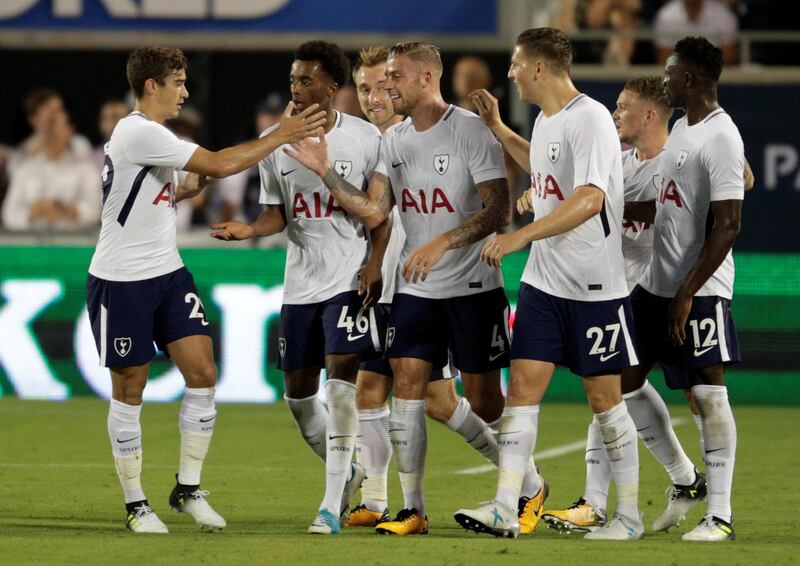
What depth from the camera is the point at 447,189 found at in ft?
23.3

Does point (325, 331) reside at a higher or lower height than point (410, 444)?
higher

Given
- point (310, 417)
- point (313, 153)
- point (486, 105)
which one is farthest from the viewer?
point (310, 417)

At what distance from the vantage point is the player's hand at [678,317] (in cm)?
682

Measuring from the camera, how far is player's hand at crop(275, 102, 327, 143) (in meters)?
7.00

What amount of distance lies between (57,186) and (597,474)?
8040mm

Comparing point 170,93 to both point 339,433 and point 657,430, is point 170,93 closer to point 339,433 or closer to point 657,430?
point 339,433

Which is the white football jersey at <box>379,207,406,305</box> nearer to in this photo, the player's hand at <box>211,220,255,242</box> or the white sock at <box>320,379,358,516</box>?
the white sock at <box>320,379,358,516</box>

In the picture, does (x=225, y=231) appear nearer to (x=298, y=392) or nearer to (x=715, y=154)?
(x=298, y=392)

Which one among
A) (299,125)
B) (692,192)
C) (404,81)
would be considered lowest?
(692,192)

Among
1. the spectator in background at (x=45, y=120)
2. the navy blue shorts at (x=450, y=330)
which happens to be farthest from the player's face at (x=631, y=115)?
the spectator in background at (x=45, y=120)

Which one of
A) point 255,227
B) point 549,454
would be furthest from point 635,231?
point 549,454

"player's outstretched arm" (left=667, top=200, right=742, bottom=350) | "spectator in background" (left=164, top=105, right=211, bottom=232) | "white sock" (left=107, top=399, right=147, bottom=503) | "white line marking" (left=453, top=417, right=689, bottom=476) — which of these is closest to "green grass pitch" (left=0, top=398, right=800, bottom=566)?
"white line marking" (left=453, top=417, right=689, bottom=476)

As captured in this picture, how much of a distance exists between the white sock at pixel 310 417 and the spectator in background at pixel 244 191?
21.1 ft

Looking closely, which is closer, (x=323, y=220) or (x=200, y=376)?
(x=200, y=376)
